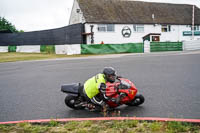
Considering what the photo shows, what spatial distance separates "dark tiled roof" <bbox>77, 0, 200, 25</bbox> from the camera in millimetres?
34844

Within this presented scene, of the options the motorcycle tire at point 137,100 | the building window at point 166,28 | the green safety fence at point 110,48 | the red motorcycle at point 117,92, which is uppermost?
the building window at point 166,28

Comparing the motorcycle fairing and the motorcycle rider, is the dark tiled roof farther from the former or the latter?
the motorcycle rider

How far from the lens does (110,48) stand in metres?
28.5

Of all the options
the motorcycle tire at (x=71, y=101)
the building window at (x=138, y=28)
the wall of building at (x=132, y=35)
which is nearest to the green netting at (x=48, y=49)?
the wall of building at (x=132, y=35)

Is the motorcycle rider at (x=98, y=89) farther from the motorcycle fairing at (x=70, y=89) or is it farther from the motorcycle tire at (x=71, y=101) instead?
the motorcycle tire at (x=71, y=101)

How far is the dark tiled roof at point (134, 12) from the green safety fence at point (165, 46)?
789 centimetres

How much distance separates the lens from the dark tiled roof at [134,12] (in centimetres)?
3484

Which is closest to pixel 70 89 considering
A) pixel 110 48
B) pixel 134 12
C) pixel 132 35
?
pixel 110 48

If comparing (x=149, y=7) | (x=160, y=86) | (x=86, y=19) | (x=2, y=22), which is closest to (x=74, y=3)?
(x=86, y=19)

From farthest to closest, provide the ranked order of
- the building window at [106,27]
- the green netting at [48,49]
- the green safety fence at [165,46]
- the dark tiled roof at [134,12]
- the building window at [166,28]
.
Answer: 1. the building window at [166,28]
2. the dark tiled roof at [134,12]
3. the building window at [106,27]
4. the green netting at [48,49]
5. the green safety fence at [165,46]

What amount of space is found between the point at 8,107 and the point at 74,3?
3332 centimetres

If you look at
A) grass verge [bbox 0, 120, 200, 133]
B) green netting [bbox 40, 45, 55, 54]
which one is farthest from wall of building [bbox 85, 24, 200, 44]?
grass verge [bbox 0, 120, 200, 133]

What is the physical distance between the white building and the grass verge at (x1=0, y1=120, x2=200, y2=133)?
2845 centimetres

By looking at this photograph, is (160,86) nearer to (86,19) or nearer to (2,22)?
(86,19)
